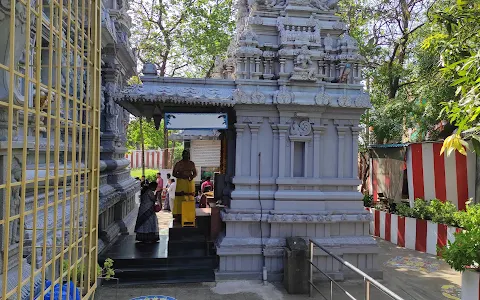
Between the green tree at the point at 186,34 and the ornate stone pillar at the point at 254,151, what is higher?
the green tree at the point at 186,34

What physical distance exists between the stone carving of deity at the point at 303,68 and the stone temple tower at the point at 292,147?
0.8 inches

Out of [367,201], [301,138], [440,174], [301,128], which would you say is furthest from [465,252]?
[367,201]

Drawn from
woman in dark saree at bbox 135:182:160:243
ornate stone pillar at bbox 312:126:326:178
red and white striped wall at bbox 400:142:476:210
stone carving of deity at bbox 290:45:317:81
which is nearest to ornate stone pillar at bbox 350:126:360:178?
ornate stone pillar at bbox 312:126:326:178

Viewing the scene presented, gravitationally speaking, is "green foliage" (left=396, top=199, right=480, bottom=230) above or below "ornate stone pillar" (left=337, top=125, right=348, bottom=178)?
below

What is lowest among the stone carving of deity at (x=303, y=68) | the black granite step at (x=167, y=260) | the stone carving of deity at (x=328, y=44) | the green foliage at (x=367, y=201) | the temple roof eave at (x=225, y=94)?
the black granite step at (x=167, y=260)

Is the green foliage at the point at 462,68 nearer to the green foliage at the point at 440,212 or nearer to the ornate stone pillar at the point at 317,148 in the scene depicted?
the ornate stone pillar at the point at 317,148

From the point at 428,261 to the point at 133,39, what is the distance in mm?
16568

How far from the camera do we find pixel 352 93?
26.2 ft

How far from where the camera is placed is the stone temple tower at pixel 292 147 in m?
7.47

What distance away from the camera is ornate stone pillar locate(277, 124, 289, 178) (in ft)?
25.2

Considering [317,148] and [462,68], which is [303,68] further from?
[462,68]

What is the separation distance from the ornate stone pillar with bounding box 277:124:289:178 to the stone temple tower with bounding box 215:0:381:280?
20 mm

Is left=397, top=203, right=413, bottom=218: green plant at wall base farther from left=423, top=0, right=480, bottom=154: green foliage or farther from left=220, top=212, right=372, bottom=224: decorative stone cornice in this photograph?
left=423, top=0, right=480, bottom=154: green foliage

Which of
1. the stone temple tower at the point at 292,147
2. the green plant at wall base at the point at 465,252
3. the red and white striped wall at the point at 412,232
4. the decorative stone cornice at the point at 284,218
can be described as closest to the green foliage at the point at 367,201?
the red and white striped wall at the point at 412,232
